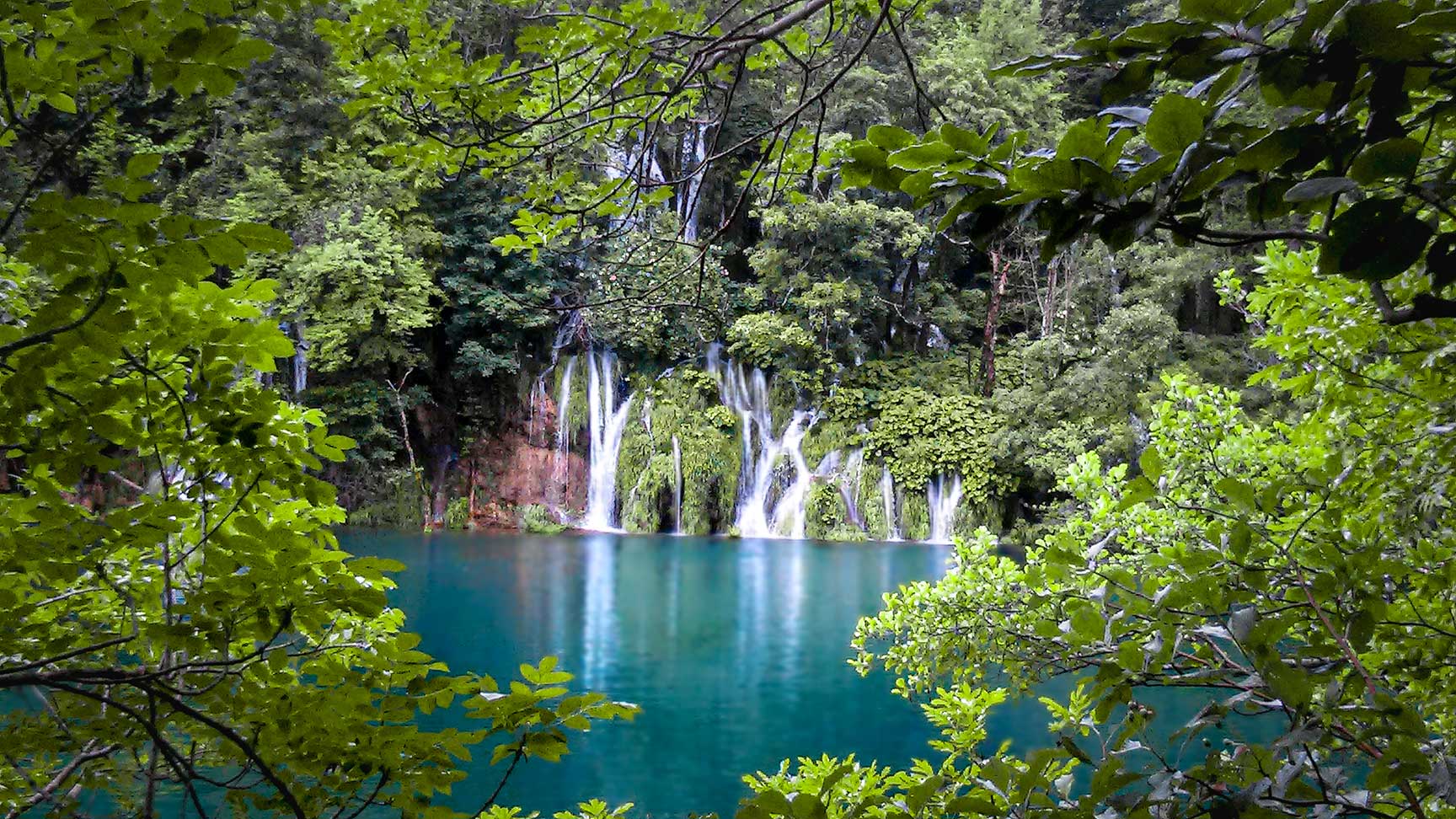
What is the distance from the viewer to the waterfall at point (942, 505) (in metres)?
12.7

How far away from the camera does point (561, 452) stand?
14.4m

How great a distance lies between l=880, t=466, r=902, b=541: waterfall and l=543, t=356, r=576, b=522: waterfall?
17.3ft

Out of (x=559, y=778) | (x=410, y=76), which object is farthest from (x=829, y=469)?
(x=410, y=76)

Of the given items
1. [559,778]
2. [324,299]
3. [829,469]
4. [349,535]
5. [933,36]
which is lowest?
[559,778]

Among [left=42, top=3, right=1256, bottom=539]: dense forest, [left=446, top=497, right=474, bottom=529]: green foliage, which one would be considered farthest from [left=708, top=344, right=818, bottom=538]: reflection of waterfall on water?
[left=446, top=497, right=474, bottom=529]: green foliage

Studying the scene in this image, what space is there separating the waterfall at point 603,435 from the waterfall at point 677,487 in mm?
1037

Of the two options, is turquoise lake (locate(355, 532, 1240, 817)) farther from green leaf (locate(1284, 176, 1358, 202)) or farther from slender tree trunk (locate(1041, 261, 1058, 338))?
green leaf (locate(1284, 176, 1358, 202))

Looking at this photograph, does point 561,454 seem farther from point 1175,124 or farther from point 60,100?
point 1175,124

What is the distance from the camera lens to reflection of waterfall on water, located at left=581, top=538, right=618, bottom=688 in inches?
289

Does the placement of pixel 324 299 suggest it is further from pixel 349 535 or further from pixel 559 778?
pixel 559 778

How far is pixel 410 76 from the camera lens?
1824mm

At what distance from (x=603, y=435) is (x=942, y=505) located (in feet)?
18.6

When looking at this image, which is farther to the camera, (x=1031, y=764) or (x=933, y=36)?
(x=933, y=36)

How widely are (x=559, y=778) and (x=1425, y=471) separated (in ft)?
17.0
